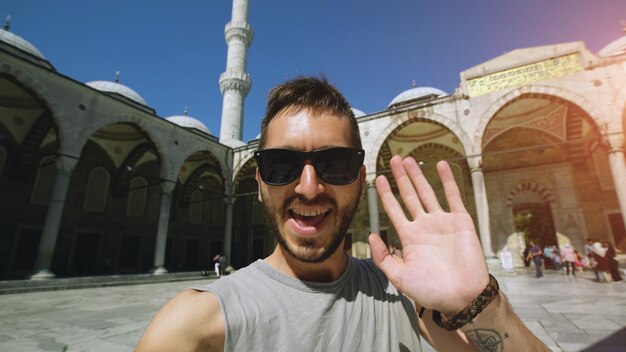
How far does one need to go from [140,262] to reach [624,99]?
21092 millimetres

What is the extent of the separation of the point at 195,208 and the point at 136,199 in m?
3.88

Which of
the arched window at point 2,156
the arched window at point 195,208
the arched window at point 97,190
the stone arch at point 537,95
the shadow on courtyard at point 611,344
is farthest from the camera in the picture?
the arched window at point 195,208

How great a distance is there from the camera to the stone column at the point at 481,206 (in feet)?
34.4

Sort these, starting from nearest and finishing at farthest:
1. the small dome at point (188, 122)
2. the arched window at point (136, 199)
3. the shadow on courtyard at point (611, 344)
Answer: the shadow on courtyard at point (611, 344) → the arched window at point (136, 199) → the small dome at point (188, 122)

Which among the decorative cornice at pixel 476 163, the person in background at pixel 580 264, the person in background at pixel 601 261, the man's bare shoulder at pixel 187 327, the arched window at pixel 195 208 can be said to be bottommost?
the person in background at pixel 580 264

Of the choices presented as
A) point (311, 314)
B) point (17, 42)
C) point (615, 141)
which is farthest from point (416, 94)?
point (17, 42)

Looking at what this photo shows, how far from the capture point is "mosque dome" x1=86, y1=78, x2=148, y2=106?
1739 cm

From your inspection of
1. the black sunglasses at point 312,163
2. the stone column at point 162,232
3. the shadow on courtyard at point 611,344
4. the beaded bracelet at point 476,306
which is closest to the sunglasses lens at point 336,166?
the black sunglasses at point 312,163

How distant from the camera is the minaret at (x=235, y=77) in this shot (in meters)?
19.6

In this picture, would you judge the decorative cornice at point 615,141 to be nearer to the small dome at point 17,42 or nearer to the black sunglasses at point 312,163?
the black sunglasses at point 312,163

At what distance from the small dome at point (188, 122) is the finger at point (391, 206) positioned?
2161 centimetres

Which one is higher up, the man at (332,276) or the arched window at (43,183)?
the arched window at (43,183)

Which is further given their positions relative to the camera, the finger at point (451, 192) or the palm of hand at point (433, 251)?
the finger at point (451, 192)

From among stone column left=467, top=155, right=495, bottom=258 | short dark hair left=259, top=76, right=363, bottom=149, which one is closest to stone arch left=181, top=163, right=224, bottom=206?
stone column left=467, top=155, right=495, bottom=258
